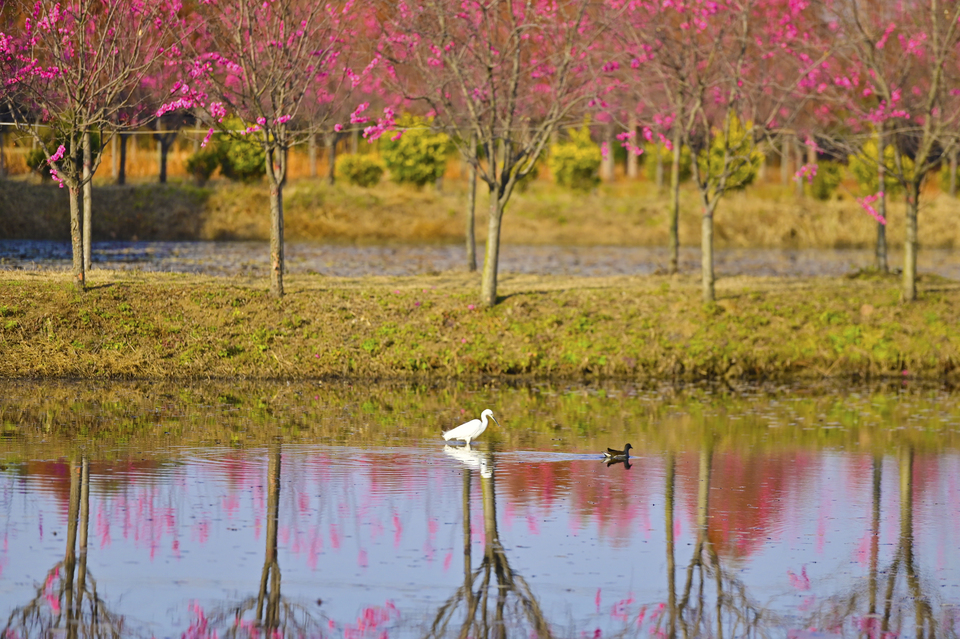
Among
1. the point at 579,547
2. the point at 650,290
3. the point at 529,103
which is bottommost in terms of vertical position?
the point at 579,547

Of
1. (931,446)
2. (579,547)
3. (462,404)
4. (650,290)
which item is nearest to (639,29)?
(650,290)

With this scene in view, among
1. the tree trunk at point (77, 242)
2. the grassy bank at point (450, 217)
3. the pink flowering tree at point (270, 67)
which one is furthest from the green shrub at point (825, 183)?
the tree trunk at point (77, 242)

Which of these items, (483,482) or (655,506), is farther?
(483,482)

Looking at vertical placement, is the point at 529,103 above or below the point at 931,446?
above

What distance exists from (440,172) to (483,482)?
4563cm

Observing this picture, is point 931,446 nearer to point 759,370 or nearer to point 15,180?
point 759,370

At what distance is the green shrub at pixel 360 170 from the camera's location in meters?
58.9

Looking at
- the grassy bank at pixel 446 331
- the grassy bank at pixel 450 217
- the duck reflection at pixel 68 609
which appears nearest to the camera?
the duck reflection at pixel 68 609

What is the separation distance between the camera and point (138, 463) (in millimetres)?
14289

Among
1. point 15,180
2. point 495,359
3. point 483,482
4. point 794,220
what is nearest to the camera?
point 483,482

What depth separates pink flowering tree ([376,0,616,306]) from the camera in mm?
23406

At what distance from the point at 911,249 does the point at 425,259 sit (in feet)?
56.0

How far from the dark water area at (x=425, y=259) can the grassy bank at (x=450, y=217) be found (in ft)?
12.1

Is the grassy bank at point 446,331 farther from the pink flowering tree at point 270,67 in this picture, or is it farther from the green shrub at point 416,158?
the green shrub at point 416,158
